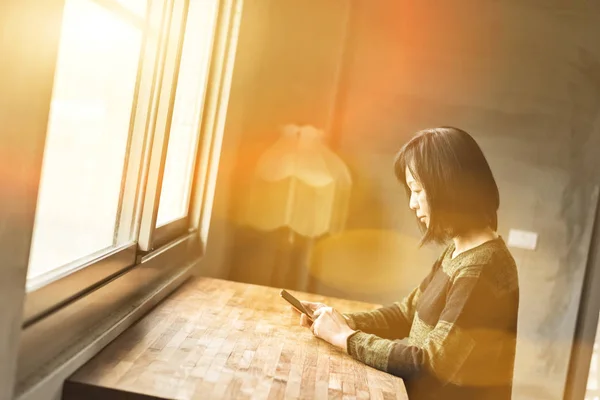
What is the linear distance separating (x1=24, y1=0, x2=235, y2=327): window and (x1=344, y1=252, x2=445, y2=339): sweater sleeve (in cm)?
61

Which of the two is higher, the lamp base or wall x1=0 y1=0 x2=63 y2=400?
wall x1=0 y1=0 x2=63 y2=400

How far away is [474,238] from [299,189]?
1460 millimetres

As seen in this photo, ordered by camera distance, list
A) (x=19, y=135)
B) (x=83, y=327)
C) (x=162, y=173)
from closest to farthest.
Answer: (x=19, y=135)
(x=83, y=327)
(x=162, y=173)

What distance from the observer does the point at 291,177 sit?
9.78ft

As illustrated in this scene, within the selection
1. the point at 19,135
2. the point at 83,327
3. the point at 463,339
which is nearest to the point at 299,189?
the point at 463,339

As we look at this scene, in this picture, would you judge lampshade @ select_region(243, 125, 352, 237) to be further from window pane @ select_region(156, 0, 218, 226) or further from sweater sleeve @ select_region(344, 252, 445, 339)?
sweater sleeve @ select_region(344, 252, 445, 339)

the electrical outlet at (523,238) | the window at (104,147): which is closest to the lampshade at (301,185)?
the electrical outlet at (523,238)

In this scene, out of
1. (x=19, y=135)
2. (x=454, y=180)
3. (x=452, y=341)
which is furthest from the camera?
(x=454, y=180)

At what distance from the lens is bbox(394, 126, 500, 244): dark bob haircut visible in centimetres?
155

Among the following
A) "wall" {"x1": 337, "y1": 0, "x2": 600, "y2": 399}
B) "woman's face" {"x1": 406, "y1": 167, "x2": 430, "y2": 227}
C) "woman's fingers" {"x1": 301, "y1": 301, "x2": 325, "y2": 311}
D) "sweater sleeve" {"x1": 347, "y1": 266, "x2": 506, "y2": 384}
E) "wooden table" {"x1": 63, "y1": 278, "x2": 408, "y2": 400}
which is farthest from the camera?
"wall" {"x1": 337, "y1": 0, "x2": 600, "y2": 399}

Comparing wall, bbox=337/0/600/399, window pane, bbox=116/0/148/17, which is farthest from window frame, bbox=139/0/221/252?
wall, bbox=337/0/600/399

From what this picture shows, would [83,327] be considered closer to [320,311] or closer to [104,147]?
[104,147]

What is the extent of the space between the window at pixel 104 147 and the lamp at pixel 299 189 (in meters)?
0.98

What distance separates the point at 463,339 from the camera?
1387 millimetres
